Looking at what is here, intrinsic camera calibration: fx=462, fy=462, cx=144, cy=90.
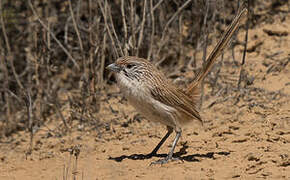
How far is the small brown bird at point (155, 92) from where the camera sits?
5246 millimetres

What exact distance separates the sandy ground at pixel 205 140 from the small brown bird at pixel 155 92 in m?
0.52

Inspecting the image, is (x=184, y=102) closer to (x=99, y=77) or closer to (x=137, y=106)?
(x=137, y=106)

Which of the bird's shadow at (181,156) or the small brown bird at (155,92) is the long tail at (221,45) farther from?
the bird's shadow at (181,156)

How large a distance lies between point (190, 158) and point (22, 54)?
5846mm

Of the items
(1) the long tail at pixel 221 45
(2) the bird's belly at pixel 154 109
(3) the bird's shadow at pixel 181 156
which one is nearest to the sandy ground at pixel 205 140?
(3) the bird's shadow at pixel 181 156

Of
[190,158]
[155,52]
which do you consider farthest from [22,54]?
[190,158]

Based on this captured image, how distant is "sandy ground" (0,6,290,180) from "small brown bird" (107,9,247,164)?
52 centimetres

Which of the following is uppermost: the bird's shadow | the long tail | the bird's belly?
the long tail

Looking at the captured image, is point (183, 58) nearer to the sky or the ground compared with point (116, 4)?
nearer to the ground

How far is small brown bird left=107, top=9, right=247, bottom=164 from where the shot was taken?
5.25 metres

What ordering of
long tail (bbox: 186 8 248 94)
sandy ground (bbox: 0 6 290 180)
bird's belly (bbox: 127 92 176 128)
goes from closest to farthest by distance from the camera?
sandy ground (bbox: 0 6 290 180) → bird's belly (bbox: 127 92 176 128) → long tail (bbox: 186 8 248 94)

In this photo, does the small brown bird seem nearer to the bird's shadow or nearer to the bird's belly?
the bird's belly

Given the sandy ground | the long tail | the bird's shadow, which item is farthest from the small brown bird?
the sandy ground

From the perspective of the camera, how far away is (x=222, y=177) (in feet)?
15.6
